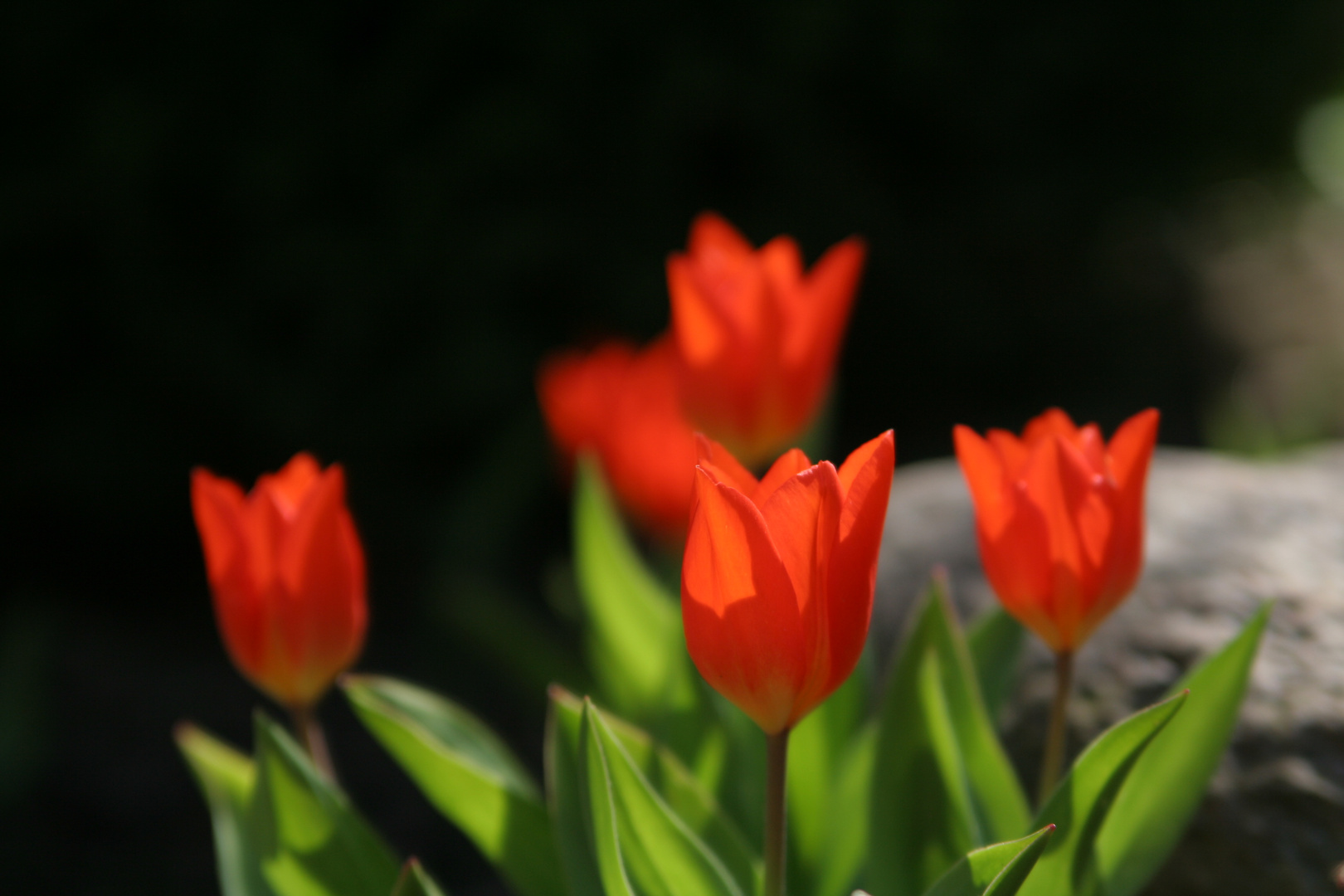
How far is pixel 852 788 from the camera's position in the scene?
1219 millimetres

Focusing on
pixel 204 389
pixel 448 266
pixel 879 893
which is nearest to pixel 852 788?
pixel 879 893

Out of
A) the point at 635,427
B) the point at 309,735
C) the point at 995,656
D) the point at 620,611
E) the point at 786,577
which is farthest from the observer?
the point at 635,427

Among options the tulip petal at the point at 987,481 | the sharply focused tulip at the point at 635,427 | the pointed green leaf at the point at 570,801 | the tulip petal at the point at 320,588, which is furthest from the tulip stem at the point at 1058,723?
the sharply focused tulip at the point at 635,427

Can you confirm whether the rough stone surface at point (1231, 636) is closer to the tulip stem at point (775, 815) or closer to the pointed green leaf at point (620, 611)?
the pointed green leaf at point (620, 611)

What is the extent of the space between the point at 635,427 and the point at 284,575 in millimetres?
947

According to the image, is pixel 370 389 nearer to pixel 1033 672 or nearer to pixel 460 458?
pixel 460 458

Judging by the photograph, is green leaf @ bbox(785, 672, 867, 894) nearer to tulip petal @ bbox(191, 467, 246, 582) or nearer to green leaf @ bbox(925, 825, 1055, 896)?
green leaf @ bbox(925, 825, 1055, 896)

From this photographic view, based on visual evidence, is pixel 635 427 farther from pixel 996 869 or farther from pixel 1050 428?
pixel 996 869

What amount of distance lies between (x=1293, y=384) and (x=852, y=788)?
371 cm

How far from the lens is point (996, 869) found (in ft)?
2.80

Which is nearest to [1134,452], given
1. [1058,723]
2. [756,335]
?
[1058,723]

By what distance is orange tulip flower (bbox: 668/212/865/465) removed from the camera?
4.39 feet

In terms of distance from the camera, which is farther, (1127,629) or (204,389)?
(204,389)

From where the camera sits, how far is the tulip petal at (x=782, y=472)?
2.70 ft
